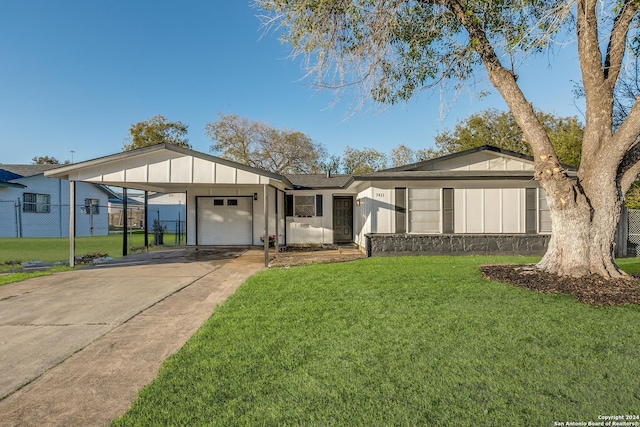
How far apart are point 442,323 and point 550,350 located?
1065mm

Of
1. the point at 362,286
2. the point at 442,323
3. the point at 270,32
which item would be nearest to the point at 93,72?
the point at 270,32

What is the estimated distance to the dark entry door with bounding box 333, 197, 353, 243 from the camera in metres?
13.7

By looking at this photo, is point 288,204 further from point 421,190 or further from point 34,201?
point 34,201

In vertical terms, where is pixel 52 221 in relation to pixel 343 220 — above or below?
below

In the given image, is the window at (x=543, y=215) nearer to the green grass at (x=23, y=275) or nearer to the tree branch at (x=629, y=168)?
the tree branch at (x=629, y=168)

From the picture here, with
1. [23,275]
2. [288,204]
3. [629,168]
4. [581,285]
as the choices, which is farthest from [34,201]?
[629,168]

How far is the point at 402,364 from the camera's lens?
2.78 metres

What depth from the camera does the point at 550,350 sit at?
305 cm

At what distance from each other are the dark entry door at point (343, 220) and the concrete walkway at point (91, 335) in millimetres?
6687

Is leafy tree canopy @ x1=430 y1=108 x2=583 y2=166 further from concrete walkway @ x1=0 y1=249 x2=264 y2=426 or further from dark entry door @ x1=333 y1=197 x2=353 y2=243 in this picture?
concrete walkway @ x1=0 y1=249 x2=264 y2=426

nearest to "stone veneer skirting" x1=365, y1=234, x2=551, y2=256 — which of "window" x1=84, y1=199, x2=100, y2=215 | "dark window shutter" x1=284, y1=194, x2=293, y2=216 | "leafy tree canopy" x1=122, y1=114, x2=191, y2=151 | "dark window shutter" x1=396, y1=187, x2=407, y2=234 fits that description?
"dark window shutter" x1=396, y1=187, x2=407, y2=234

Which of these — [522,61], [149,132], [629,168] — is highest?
[149,132]

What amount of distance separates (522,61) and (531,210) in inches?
214

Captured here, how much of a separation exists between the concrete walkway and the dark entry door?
6687 millimetres
